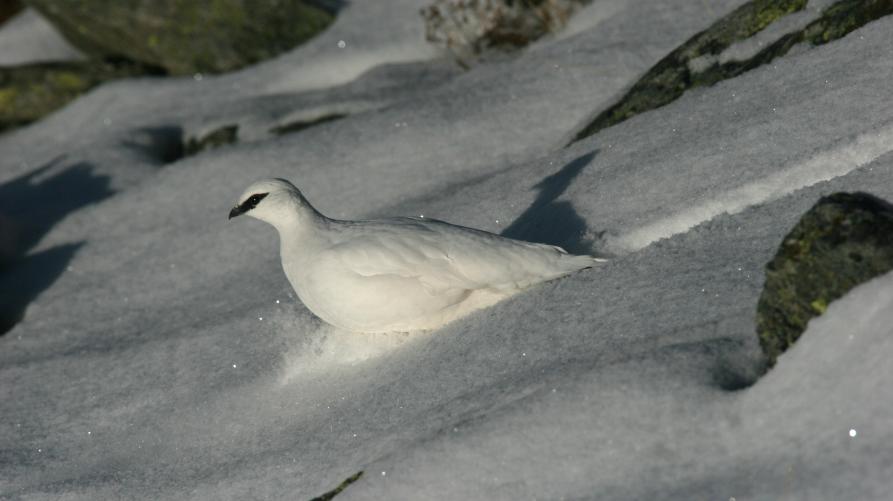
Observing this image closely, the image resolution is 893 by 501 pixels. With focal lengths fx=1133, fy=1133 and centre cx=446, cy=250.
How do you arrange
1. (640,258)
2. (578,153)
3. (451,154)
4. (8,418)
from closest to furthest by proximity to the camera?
(640,258)
(8,418)
(578,153)
(451,154)

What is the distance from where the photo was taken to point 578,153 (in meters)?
5.25

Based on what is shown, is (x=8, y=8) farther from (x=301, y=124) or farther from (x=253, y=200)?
(x=253, y=200)

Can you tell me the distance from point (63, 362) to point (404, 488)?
2726 mm

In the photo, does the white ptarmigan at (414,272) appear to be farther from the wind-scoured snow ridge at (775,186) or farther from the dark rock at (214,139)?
the dark rock at (214,139)

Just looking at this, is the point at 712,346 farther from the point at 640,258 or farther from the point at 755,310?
the point at 640,258

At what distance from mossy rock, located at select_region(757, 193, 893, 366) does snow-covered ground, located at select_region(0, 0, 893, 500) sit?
56 millimetres

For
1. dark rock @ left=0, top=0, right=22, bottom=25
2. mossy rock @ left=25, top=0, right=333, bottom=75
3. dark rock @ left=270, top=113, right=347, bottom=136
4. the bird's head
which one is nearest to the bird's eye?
the bird's head

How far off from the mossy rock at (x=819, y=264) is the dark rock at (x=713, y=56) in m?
2.21

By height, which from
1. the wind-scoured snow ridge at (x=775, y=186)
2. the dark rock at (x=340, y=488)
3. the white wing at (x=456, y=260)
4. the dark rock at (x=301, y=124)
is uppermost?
the white wing at (x=456, y=260)

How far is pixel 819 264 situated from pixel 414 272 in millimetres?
1445

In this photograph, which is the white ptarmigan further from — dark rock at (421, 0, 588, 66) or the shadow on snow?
dark rock at (421, 0, 588, 66)

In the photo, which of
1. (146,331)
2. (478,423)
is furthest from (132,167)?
(478,423)

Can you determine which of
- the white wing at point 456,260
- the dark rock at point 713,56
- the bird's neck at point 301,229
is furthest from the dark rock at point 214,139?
the white wing at point 456,260

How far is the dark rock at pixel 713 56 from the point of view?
17.0 feet
